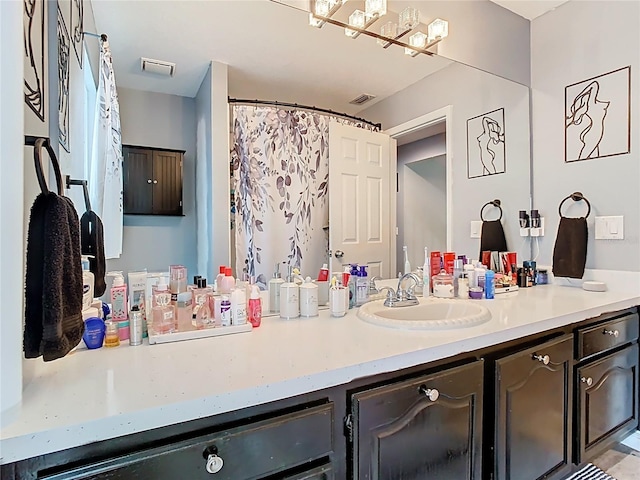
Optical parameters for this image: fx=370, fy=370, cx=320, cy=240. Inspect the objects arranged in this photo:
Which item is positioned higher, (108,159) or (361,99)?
(361,99)

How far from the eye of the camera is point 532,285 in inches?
83.0

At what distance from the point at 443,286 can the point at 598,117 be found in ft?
4.12

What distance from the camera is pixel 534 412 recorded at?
1291 mm

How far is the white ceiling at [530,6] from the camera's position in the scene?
2.12 m

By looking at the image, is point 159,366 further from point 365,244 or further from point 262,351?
point 365,244

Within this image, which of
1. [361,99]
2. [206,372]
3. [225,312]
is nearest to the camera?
[206,372]

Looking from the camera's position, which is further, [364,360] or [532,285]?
[532,285]

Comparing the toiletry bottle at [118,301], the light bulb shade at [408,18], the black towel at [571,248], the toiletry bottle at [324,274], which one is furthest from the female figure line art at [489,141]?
the toiletry bottle at [118,301]

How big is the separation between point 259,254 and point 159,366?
0.64 meters

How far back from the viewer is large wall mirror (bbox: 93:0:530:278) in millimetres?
1313

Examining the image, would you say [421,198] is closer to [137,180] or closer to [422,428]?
[422,428]

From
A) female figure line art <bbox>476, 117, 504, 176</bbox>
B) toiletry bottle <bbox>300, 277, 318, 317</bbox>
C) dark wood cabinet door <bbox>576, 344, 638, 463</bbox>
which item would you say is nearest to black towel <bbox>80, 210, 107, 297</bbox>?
toiletry bottle <bbox>300, 277, 318, 317</bbox>

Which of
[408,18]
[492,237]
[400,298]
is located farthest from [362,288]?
[408,18]

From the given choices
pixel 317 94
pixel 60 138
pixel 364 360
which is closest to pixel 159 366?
pixel 364 360
